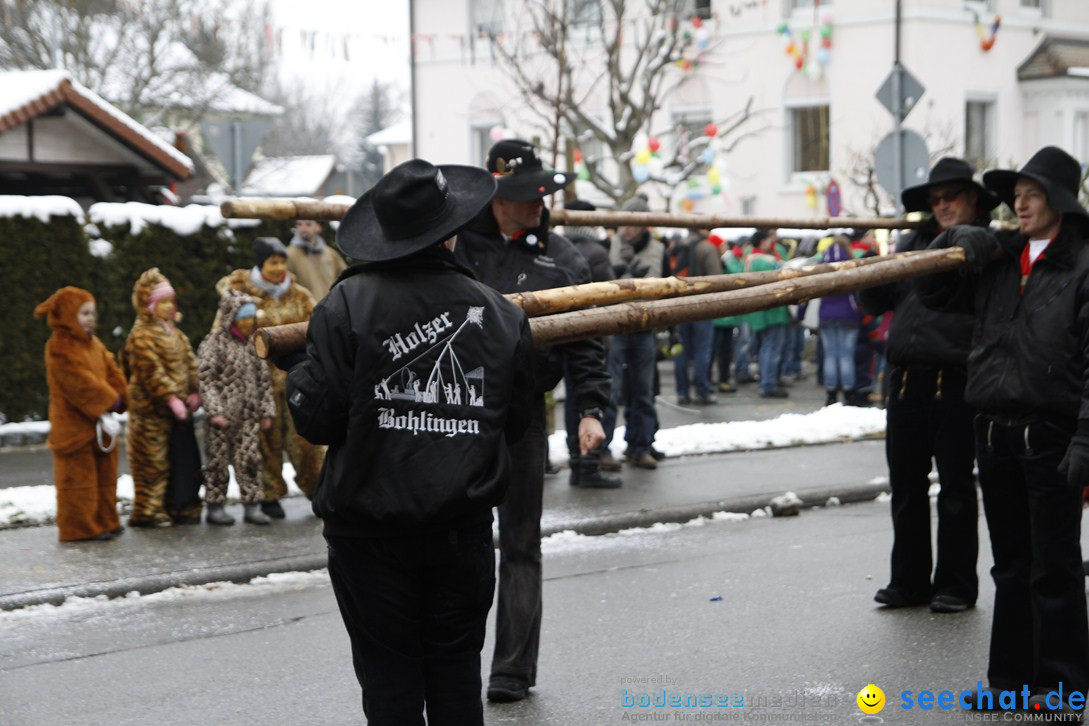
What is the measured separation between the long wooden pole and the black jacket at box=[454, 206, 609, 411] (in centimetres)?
Result: 58

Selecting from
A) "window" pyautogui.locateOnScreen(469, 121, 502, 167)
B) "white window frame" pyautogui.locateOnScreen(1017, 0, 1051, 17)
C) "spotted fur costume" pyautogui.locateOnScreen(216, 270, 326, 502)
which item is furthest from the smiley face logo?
"window" pyautogui.locateOnScreen(469, 121, 502, 167)

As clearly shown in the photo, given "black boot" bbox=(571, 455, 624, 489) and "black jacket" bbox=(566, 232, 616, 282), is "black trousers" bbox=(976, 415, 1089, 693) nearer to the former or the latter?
"black jacket" bbox=(566, 232, 616, 282)

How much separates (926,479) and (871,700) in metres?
1.79

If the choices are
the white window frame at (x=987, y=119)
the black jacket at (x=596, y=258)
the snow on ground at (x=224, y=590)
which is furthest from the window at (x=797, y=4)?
the snow on ground at (x=224, y=590)

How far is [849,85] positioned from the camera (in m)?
32.8

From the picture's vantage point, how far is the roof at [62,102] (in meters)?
17.6

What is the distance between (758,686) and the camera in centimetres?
604

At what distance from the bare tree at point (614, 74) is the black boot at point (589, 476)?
1032cm

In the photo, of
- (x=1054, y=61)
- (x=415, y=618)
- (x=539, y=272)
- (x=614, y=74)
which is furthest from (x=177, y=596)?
(x=1054, y=61)

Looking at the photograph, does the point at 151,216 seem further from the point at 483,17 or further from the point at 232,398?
the point at 483,17

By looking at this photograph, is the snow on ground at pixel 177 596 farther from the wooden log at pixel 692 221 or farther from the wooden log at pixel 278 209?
the wooden log at pixel 278 209

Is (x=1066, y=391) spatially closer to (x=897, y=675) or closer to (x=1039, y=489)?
(x=1039, y=489)

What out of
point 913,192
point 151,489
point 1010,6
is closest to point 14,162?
point 151,489

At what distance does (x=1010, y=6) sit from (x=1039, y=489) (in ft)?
101
